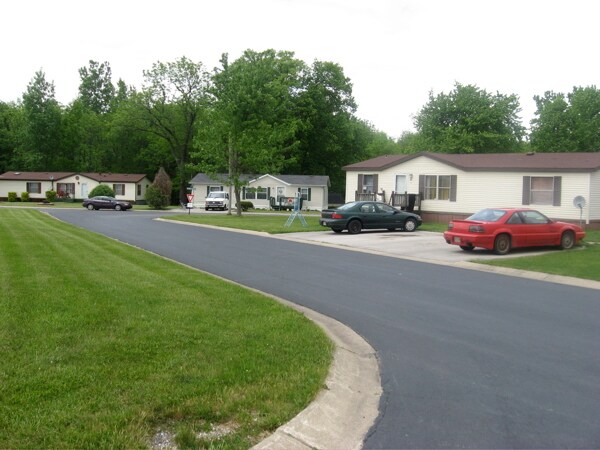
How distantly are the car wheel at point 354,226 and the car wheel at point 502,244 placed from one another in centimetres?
820

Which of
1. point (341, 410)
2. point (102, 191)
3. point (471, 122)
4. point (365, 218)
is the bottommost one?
point (341, 410)

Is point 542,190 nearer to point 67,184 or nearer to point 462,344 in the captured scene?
point 462,344

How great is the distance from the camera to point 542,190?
2809cm

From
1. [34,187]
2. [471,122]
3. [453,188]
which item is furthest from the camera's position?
[34,187]

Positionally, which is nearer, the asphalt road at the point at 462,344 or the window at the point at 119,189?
the asphalt road at the point at 462,344

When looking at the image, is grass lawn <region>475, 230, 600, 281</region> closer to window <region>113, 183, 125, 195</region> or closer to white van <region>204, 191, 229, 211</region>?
white van <region>204, 191, 229, 211</region>

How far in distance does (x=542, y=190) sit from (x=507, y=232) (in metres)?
11.7

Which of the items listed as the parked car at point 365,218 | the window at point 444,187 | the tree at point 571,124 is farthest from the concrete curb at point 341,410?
the tree at point 571,124

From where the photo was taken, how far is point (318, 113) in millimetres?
63969

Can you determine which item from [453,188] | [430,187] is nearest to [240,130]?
[430,187]

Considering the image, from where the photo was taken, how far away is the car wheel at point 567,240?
750 inches

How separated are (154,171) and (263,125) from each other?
36509mm

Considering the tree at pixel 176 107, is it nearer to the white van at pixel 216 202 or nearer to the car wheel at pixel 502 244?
the white van at pixel 216 202

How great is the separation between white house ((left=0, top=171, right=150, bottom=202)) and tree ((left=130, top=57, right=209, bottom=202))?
5.97m
